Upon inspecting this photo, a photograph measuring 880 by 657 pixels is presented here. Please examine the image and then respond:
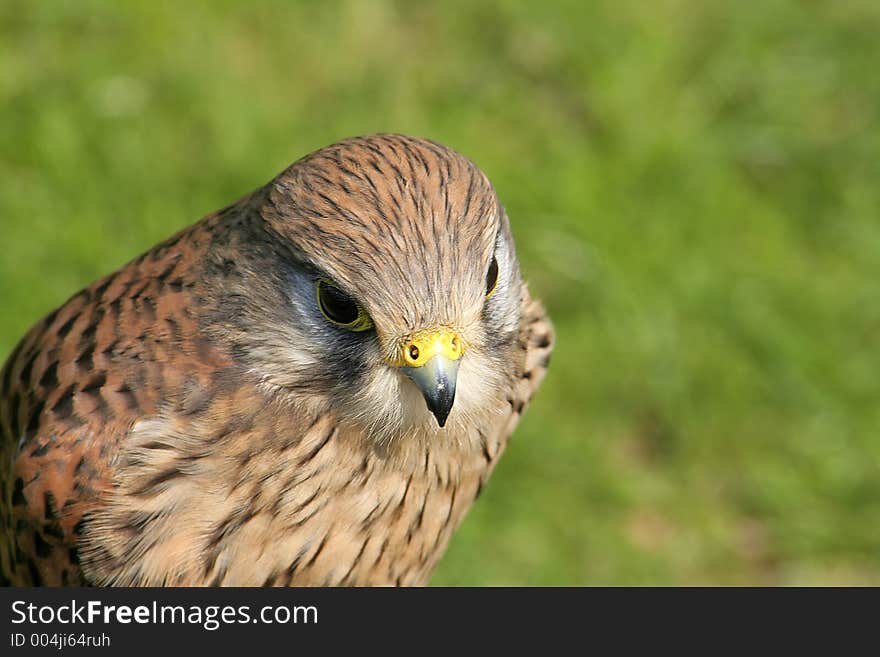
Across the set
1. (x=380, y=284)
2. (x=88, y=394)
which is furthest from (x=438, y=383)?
(x=88, y=394)

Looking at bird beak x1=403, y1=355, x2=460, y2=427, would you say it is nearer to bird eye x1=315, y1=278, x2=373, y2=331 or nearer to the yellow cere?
the yellow cere

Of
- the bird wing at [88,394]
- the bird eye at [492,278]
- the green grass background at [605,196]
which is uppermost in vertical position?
the green grass background at [605,196]

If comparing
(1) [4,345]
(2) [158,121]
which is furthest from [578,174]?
(1) [4,345]

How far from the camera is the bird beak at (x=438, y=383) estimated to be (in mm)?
2809

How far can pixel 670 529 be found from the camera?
18.5 ft

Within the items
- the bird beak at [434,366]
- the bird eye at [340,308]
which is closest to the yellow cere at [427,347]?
the bird beak at [434,366]

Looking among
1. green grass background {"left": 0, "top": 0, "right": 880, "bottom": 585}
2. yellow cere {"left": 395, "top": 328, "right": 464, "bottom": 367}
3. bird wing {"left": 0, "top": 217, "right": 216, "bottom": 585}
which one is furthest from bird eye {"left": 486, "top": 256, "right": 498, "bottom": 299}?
green grass background {"left": 0, "top": 0, "right": 880, "bottom": 585}

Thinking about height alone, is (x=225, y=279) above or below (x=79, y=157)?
below

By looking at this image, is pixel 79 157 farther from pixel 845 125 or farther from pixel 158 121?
pixel 845 125

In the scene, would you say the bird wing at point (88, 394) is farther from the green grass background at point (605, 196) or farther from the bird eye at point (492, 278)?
the green grass background at point (605, 196)

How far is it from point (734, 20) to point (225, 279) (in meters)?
4.92

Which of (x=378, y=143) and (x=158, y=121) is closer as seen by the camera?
(x=378, y=143)

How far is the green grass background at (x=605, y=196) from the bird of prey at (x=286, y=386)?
7.34 ft

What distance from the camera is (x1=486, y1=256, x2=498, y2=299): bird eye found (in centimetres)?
298
